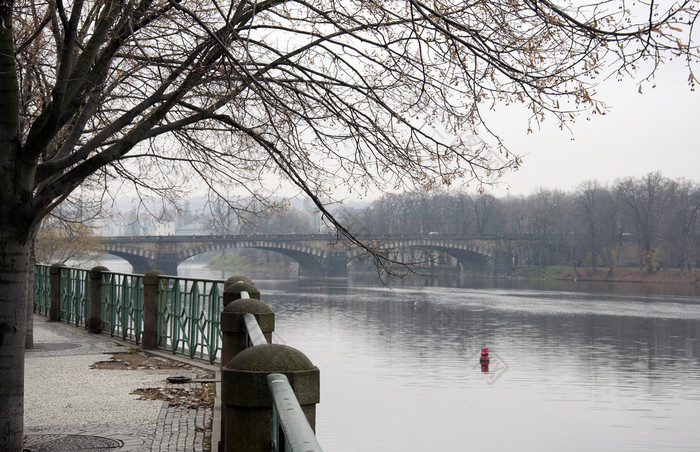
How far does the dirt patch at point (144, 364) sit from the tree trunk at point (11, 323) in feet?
11.9

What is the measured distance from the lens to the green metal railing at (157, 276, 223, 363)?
991 cm

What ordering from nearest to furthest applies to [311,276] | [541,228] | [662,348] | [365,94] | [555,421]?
[365,94], [555,421], [662,348], [311,276], [541,228]

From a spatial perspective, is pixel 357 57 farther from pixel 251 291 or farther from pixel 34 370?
pixel 34 370

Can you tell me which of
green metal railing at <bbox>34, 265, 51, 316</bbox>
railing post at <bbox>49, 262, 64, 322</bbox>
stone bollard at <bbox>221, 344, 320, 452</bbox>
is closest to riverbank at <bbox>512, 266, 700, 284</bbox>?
green metal railing at <bbox>34, 265, 51, 316</bbox>

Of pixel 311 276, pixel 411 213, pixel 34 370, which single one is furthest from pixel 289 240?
pixel 34 370

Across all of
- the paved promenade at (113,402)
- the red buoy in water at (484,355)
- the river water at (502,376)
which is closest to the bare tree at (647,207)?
the river water at (502,376)

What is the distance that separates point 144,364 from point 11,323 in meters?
4.80

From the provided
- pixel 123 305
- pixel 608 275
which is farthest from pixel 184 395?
pixel 608 275

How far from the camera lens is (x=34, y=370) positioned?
10047 millimetres

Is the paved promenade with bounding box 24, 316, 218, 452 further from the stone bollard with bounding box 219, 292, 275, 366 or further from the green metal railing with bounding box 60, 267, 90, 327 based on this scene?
the green metal railing with bounding box 60, 267, 90, 327

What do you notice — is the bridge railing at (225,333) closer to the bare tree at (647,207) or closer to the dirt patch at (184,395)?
the dirt patch at (184,395)

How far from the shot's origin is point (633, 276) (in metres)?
77.0

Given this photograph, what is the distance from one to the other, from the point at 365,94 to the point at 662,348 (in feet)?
80.2

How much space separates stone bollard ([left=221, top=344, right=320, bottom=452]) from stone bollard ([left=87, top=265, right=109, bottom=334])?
36.5 feet
